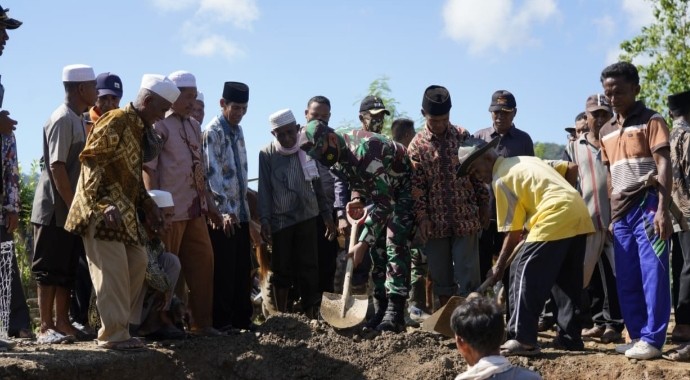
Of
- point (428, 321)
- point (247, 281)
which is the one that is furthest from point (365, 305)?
point (247, 281)

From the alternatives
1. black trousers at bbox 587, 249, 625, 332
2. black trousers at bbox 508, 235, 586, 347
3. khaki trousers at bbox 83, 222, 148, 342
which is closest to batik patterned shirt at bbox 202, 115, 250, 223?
khaki trousers at bbox 83, 222, 148, 342

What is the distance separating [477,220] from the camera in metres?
8.02

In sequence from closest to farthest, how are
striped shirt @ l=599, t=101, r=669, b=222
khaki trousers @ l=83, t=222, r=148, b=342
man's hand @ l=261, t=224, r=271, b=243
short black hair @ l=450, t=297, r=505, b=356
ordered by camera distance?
short black hair @ l=450, t=297, r=505, b=356 → khaki trousers @ l=83, t=222, r=148, b=342 → striped shirt @ l=599, t=101, r=669, b=222 → man's hand @ l=261, t=224, r=271, b=243

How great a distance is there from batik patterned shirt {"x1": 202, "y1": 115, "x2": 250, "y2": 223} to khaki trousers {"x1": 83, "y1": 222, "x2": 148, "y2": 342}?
1363 millimetres

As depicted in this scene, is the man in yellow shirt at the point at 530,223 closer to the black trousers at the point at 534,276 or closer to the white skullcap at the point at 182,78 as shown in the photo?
the black trousers at the point at 534,276

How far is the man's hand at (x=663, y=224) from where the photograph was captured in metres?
6.55

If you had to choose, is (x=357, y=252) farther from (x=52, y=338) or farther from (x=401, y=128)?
(x=52, y=338)

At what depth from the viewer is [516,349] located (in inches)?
275

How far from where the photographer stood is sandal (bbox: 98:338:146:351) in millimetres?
6547

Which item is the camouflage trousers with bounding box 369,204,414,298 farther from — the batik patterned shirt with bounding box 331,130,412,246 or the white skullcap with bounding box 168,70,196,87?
the white skullcap with bounding box 168,70,196,87

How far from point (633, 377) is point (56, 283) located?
4.45 metres

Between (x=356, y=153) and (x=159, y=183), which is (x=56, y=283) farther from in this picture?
(x=356, y=153)

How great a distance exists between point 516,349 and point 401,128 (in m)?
3.54

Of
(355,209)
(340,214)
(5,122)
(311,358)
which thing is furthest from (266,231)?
(5,122)
